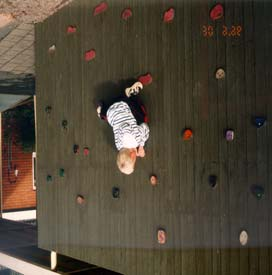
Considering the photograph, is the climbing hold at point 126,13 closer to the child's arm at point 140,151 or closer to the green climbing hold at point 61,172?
the child's arm at point 140,151

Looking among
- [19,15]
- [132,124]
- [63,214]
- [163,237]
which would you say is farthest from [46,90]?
[163,237]

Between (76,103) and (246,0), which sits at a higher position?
(246,0)

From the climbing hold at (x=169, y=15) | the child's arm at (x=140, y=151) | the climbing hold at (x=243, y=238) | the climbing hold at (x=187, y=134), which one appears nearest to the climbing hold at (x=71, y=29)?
the climbing hold at (x=169, y=15)

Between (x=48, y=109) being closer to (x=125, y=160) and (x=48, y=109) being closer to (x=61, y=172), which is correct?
(x=61, y=172)

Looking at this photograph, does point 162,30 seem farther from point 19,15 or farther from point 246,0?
point 19,15

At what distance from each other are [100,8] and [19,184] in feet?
20.2

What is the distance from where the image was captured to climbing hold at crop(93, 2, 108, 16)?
4223mm

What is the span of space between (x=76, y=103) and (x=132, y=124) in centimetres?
127

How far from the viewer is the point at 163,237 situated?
363 centimetres

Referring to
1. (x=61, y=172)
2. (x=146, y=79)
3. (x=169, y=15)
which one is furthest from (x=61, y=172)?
(x=169, y=15)

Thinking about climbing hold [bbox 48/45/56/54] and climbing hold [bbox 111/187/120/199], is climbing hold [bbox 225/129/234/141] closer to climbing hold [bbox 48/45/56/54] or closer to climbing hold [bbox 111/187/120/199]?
climbing hold [bbox 111/187/120/199]

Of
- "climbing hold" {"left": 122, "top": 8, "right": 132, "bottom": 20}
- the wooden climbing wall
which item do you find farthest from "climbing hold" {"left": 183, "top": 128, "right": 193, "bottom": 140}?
"climbing hold" {"left": 122, "top": 8, "right": 132, "bottom": 20}

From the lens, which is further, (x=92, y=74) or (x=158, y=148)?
(x=92, y=74)
